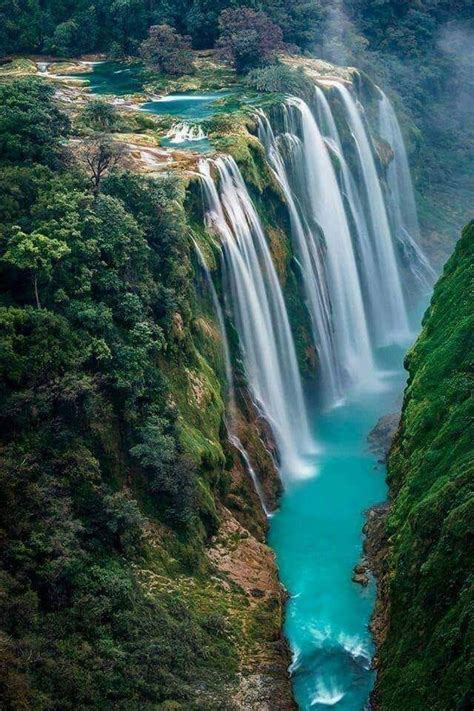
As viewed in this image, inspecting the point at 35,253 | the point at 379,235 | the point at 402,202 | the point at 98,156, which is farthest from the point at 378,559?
the point at 402,202

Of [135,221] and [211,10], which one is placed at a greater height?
[211,10]

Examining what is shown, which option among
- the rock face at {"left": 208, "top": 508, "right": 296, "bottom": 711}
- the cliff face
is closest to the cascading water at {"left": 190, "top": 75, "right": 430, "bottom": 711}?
the rock face at {"left": 208, "top": 508, "right": 296, "bottom": 711}

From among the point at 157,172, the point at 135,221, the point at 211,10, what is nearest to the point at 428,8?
the point at 211,10

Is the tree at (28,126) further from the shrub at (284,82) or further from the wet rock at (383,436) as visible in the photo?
the shrub at (284,82)

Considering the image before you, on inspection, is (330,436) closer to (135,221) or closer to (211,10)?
(135,221)

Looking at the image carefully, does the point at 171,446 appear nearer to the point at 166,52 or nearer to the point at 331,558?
the point at 331,558

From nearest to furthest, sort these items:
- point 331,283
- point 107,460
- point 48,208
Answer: point 107,460, point 48,208, point 331,283

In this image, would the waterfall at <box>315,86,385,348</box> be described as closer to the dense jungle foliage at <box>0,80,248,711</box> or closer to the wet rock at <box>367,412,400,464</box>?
the wet rock at <box>367,412,400,464</box>
